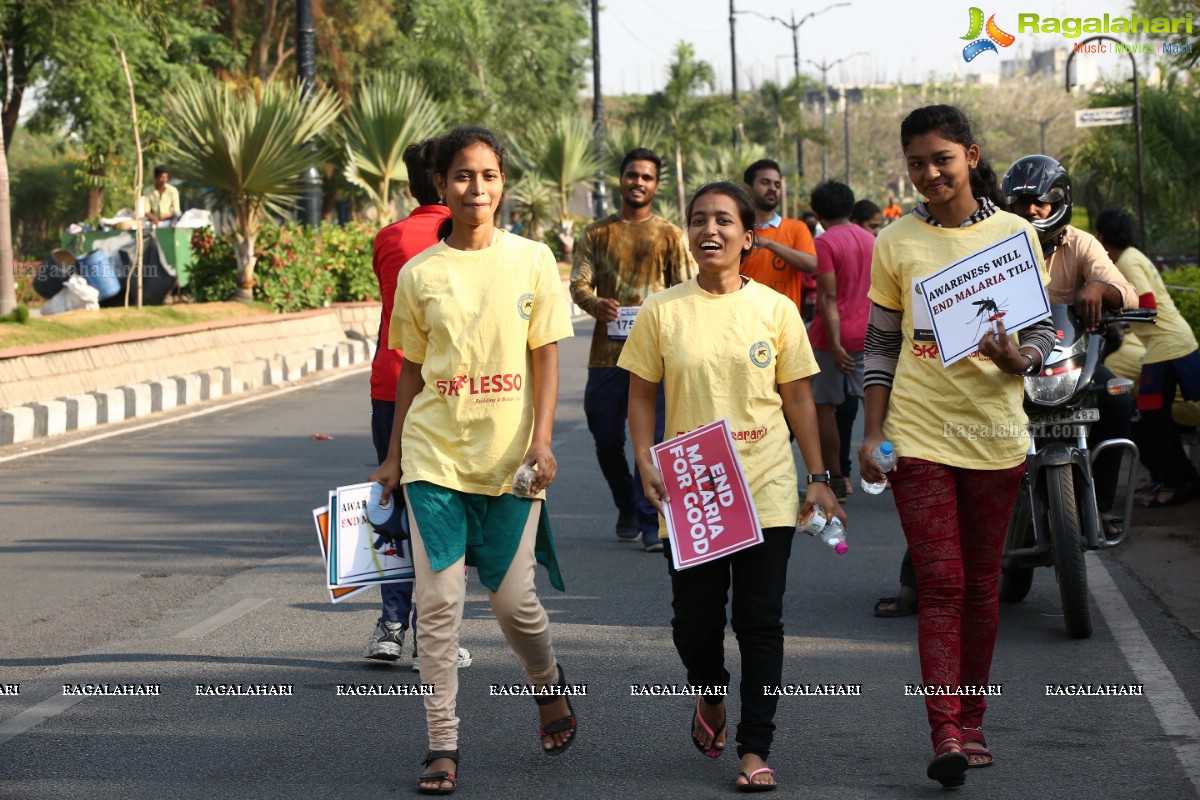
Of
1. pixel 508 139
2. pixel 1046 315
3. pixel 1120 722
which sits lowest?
pixel 1120 722

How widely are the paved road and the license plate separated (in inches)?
34.3

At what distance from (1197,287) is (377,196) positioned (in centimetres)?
1525

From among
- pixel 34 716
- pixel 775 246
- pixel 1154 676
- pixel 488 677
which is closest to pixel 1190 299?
pixel 775 246

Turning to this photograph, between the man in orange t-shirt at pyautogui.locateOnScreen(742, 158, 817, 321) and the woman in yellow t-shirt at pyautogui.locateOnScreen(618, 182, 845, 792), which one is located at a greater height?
the man in orange t-shirt at pyautogui.locateOnScreen(742, 158, 817, 321)

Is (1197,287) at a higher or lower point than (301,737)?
higher

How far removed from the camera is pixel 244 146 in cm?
2120

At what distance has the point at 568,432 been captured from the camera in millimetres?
14016

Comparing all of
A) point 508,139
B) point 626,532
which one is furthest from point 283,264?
point 508,139

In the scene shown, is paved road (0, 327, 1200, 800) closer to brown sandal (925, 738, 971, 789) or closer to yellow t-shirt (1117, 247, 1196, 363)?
brown sandal (925, 738, 971, 789)

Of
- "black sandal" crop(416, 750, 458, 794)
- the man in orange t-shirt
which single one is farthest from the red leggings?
the man in orange t-shirt

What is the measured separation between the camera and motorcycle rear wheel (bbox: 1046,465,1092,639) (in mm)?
6266

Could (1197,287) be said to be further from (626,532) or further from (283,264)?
(283,264)

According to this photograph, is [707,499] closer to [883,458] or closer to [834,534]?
[834,534]

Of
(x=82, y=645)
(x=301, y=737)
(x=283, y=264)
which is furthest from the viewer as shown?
(x=283, y=264)
